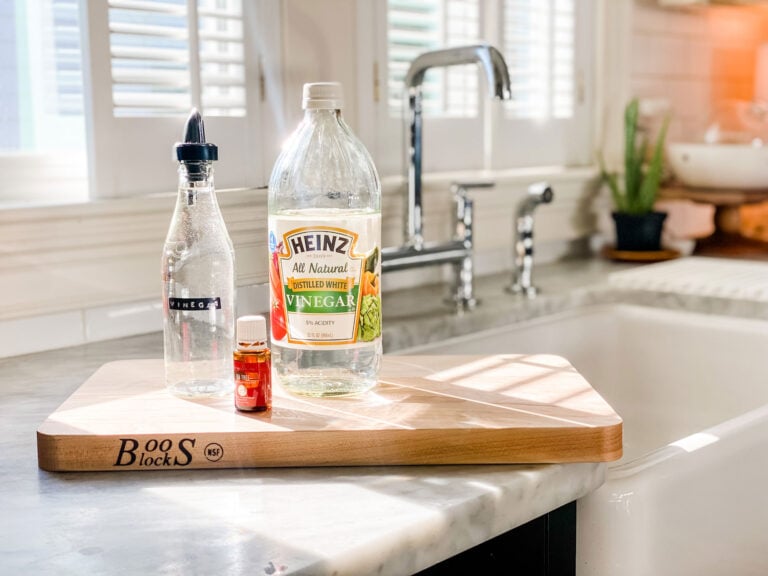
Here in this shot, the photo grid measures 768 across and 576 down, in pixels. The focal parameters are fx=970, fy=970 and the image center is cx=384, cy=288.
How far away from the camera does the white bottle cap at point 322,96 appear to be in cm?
88

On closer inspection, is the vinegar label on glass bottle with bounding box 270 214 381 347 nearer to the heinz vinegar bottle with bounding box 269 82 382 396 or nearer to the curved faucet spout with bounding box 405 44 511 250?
the heinz vinegar bottle with bounding box 269 82 382 396

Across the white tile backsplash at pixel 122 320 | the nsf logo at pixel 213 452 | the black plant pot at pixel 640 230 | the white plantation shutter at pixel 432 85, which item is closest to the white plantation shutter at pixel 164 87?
the white tile backsplash at pixel 122 320

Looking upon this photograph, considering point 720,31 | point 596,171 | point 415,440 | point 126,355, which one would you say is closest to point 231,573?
point 415,440

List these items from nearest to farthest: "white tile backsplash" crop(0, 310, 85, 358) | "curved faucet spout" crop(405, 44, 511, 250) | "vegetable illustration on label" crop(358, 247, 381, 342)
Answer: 1. "vegetable illustration on label" crop(358, 247, 381, 342)
2. "white tile backsplash" crop(0, 310, 85, 358)
3. "curved faucet spout" crop(405, 44, 511, 250)

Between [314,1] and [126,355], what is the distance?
0.65 m

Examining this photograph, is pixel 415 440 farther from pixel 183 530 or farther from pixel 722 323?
pixel 722 323

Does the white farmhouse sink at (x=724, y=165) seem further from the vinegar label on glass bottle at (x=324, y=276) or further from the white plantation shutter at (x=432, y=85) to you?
the vinegar label on glass bottle at (x=324, y=276)

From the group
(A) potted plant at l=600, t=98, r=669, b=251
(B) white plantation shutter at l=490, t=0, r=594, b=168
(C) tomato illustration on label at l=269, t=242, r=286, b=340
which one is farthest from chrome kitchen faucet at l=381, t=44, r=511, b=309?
(C) tomato illustration on label at l=269, t=242, r=286, b=340

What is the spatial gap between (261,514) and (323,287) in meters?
0.24

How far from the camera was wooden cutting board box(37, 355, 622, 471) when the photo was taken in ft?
2.49

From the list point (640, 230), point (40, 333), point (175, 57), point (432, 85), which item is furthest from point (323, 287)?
point (640, 230)

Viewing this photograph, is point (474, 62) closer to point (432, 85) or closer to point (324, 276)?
point (432, 85)

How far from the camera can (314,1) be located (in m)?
1.51

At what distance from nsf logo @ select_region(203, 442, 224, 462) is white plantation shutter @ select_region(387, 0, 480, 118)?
1.08 metres
